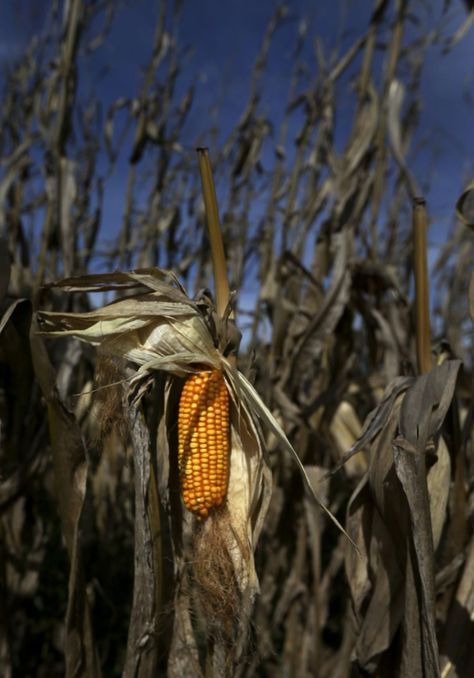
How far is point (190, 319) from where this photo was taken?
1135mm

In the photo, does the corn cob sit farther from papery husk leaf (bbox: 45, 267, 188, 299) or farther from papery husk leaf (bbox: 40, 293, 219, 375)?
papery husk leaf (bbox: 45, 267, 188, 299)

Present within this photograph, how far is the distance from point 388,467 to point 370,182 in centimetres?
159

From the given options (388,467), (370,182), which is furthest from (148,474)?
(370,182)

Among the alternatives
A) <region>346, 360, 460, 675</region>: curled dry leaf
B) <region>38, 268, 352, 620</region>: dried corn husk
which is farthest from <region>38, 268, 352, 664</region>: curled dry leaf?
<region>346, 360, 460, 675</region>: curled dry leaf

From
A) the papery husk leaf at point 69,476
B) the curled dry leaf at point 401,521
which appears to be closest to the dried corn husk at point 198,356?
the papery husk leaf at point 69,476

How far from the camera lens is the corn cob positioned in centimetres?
106

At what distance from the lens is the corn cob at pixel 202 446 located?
3.47ft

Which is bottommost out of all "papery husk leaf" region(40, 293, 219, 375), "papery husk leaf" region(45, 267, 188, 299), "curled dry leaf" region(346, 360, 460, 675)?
"curled dry leaf" region(346, 360, 460, 675)

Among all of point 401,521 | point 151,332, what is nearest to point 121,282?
point 151,332

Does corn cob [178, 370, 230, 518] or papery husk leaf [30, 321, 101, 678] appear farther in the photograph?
papery husk leaf [30, 321, 101, 678]

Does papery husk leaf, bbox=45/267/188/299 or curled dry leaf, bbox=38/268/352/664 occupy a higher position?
papery husk leaf, bbox=45/267/188/299

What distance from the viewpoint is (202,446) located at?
106 centimetres

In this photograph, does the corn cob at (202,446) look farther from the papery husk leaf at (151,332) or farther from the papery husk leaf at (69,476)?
the papery husk leaf at (69,476)

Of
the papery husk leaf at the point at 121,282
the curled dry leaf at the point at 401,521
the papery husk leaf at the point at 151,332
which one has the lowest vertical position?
the curled dry leaf at the point at 401,521
